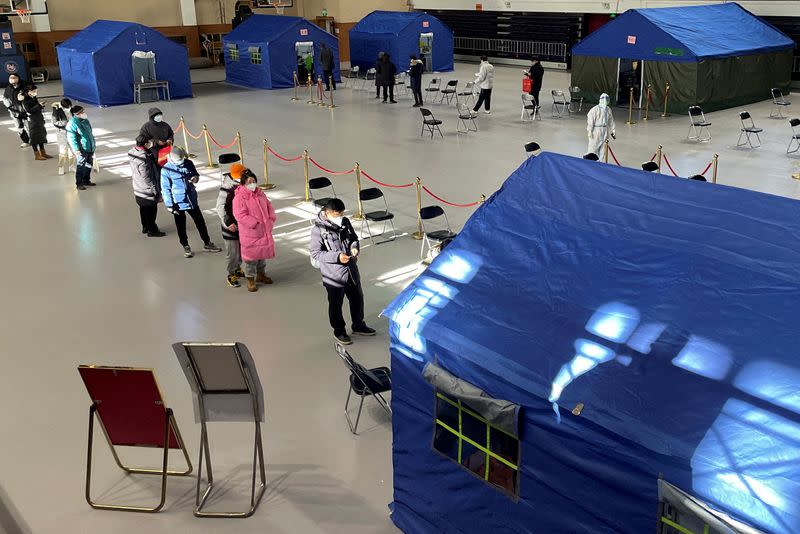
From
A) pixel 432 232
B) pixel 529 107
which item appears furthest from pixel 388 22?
pixel 432 232

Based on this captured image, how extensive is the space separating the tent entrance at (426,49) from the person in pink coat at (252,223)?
2098 centimetres

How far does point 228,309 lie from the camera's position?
9.41 meters

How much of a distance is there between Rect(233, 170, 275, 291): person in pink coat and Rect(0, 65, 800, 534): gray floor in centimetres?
39

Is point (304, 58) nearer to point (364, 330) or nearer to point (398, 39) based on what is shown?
point (398, 39)

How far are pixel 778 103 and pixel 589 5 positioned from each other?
39.8 ft

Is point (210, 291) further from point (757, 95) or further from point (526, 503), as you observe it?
point (757, 95)

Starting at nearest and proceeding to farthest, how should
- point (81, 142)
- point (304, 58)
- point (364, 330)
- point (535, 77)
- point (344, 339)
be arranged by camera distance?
point (344, 339)
point (364, 330)
point (81, 142)
point (535, 77)
point (304, 58)

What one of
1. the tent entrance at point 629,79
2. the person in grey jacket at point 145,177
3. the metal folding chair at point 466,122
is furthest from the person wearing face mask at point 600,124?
the person in grey jacket at point 145,177

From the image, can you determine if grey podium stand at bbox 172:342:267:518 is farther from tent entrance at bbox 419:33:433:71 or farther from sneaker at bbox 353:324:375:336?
tent entrance at bbox 419:33:433:71

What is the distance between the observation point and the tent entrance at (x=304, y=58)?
27047 mm

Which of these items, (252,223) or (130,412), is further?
(252,223)

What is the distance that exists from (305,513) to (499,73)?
27065mm

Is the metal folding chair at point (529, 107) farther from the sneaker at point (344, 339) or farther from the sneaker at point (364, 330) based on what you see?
the sneaker at point (344, 339)

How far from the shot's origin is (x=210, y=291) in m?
9.96
